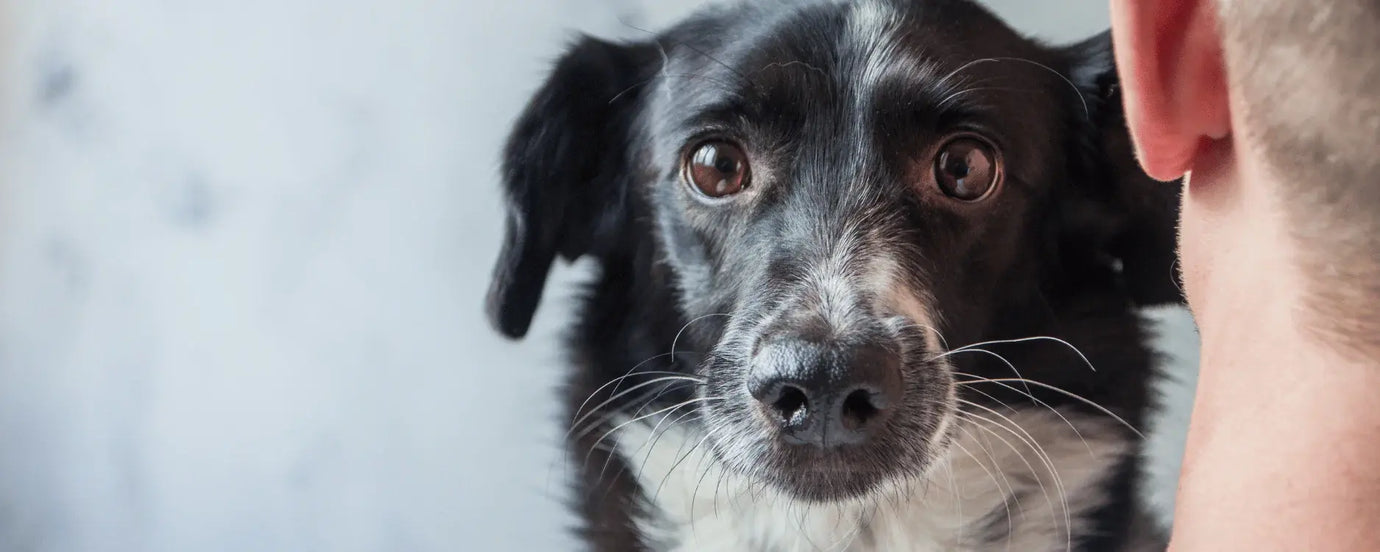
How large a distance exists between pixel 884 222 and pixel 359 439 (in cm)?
65

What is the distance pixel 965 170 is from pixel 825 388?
0.28 m

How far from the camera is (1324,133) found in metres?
0.45

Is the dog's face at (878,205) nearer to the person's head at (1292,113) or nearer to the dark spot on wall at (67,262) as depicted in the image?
the person's head at (1292,113)

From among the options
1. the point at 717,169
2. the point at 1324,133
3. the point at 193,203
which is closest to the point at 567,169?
the point at 717,169

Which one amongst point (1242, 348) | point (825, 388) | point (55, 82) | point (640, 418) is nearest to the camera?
point (1242, 348)

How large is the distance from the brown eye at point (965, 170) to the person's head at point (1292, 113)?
0.39 metres

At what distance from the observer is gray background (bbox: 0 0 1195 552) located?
116 centimetres

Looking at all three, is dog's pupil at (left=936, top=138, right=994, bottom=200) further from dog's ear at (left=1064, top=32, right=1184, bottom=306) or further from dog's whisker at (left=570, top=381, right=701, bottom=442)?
dog's whisker at (left=570, top=381, right=701, bottom=442)

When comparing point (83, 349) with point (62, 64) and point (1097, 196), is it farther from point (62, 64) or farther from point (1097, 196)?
point (1097, 196)

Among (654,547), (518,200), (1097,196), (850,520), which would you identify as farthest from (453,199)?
(1097,196)

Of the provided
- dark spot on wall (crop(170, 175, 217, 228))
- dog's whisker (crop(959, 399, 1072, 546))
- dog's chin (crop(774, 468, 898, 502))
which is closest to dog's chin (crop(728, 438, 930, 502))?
dog's chin (crop(774, 468, 898, 502))

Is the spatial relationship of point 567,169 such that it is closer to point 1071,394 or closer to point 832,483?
point 832,483

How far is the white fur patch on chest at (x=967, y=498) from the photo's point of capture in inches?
→ 40.9

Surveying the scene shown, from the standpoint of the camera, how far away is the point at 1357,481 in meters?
0.48
